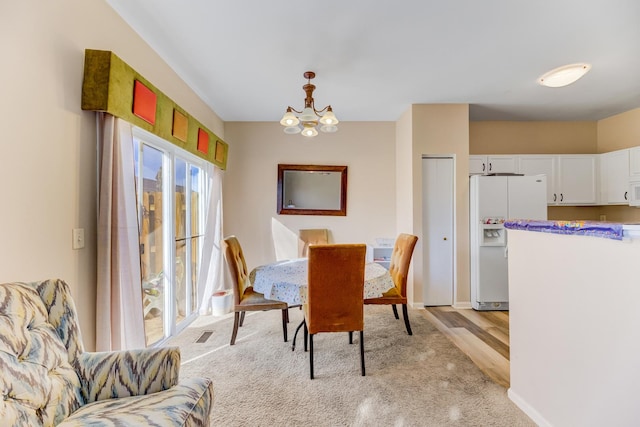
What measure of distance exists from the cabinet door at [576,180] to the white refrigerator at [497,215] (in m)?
0.74

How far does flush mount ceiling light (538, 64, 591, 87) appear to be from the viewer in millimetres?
2432

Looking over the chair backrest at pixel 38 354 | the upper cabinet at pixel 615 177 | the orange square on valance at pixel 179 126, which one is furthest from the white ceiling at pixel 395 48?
the chair backrest at pixel 38 354

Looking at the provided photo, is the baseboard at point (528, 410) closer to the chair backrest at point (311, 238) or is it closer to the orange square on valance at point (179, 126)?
the chair backrest at point (311, 238)

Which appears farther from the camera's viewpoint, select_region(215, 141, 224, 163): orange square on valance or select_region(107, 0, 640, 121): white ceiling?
select_region(215, 141, 224, 163): orange square on valance

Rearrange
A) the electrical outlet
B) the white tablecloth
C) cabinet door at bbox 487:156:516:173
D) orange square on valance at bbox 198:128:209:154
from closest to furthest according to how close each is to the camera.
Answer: the electrical outlet
the white tablecloth
orange square on valance at bbox 198:128:209:154
cabinet door at bbox 487:156:516:173

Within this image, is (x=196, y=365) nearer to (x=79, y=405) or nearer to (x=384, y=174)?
(x=79, y=405)

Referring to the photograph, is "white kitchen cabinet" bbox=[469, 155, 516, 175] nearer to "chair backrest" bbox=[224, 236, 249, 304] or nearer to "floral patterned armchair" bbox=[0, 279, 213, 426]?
"chair backrest" bbox=[224, 236, 249, 304]

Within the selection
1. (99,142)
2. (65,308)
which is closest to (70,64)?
(99,142)

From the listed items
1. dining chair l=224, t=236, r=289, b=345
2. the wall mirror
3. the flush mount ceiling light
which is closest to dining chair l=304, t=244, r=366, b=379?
dining chair l=224, t=236, r=289, b=345

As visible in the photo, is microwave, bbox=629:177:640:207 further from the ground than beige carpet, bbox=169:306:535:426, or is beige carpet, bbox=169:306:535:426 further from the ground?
microwave, bbox=629:177:640:207

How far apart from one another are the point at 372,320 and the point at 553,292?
1931 millimetres

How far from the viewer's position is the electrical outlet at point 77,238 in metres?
1.55

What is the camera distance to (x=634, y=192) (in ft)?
11.5

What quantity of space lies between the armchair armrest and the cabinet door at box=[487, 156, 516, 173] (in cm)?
418
